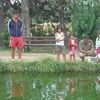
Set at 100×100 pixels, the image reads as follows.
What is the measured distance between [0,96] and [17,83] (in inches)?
88.6

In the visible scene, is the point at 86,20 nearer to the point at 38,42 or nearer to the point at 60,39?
the point at 38,42

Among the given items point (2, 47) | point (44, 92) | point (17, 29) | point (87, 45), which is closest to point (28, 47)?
point (2, 47)

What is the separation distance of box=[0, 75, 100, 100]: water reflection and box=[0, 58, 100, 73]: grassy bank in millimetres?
989

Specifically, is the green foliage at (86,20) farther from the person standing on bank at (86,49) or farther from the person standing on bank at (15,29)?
the person standing on bank at (15,29)

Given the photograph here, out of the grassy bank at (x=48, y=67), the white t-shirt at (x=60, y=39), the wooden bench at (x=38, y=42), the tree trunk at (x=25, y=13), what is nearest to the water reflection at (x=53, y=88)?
the grassy bank at (x=48, y=67)

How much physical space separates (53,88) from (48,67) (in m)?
3.53

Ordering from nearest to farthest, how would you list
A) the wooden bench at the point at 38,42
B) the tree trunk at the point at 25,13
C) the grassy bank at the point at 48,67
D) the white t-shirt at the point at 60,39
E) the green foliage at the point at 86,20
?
the grassy bank at the point at 48,67
the white t-shirt at the point at 60,39
the wooden bench at the point at 38,42
the green foliage at the point at 86,20
the tree trunk at the point at 25,13

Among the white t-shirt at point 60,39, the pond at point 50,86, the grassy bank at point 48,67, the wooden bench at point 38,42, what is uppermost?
the white t-shirt at point 60,39

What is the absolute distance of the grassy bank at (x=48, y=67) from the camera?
14.8 m

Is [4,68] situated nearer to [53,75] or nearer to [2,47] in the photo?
[53,75]

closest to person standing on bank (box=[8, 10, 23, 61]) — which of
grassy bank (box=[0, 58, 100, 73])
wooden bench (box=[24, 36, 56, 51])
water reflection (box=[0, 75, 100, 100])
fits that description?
grassy bank (box=[0, 58, 100, 73])

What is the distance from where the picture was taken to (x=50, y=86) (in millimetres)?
11664

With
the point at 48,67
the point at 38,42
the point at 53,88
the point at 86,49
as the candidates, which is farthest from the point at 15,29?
the point at 38,42

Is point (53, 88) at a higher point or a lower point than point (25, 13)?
lower
